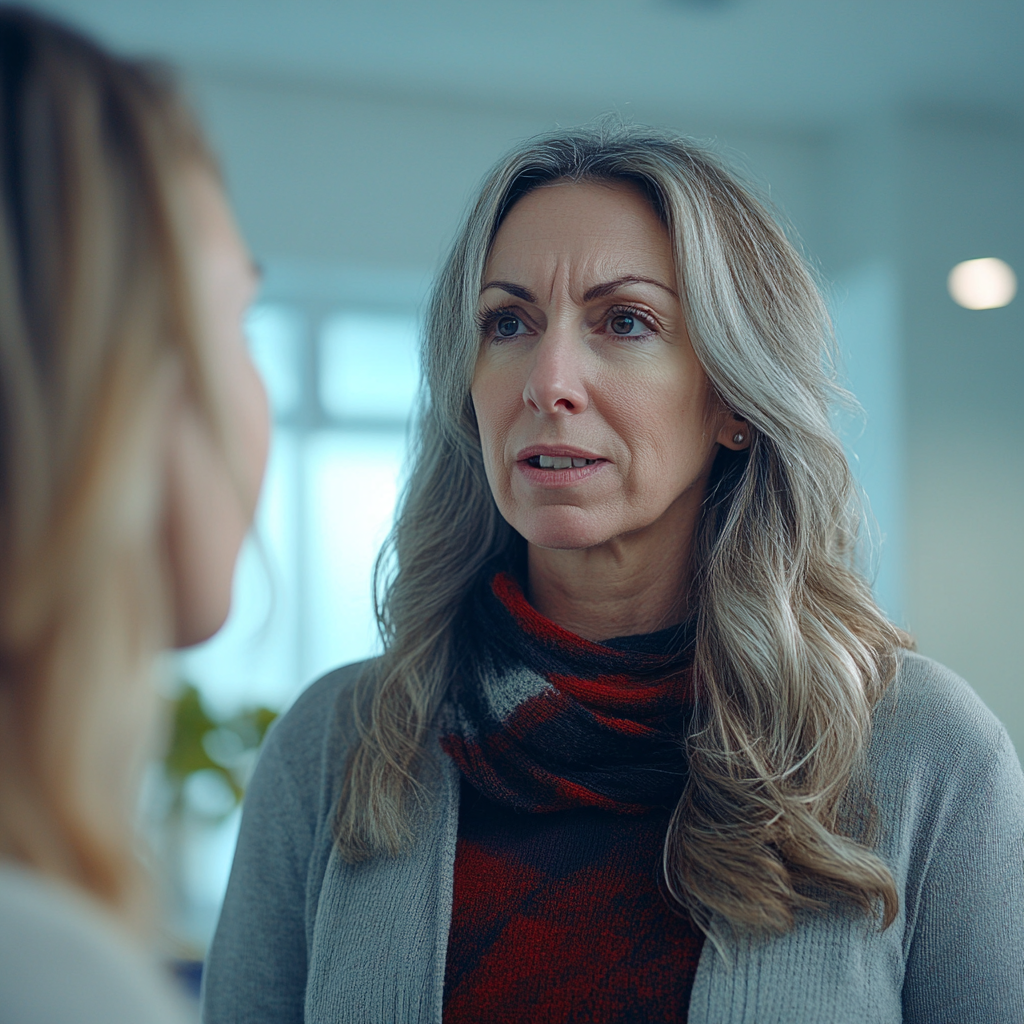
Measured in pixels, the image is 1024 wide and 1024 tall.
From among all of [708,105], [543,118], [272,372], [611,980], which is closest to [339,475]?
[272,372]

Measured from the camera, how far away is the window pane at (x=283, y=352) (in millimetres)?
4227

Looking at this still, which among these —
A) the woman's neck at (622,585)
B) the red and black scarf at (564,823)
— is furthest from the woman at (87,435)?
the woman's neck at (622,585)

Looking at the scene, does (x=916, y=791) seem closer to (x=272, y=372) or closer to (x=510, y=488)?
(x=510, y=488)

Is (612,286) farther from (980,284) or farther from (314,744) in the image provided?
(980,284)

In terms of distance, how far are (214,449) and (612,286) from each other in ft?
2.18

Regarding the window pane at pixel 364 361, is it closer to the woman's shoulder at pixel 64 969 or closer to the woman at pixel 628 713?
the woman at pixel 628 713

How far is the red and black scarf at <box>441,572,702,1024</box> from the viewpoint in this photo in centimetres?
93

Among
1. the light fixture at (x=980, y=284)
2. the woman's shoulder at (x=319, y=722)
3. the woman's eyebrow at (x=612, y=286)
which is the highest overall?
the light fixture at (x=980, y=284)

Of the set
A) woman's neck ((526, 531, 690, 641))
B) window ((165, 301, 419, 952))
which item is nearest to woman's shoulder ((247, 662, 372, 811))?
woman's neck ((526, 531, 690, 641))

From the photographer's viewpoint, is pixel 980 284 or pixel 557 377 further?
pixel 980 284

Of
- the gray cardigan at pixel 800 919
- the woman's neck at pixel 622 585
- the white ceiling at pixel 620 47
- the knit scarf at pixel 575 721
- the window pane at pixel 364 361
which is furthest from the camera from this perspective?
the window pane at pixel 364 361

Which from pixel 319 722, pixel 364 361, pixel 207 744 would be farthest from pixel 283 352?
pixel 319 722

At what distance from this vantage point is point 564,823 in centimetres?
104

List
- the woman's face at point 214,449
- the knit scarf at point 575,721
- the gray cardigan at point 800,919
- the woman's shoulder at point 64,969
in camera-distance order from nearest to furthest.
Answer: the woman's shoulder at point 64,969
the woman's face at point 214,449
the gray cardigan at point 800,919
the knit scarf at point 575,721
